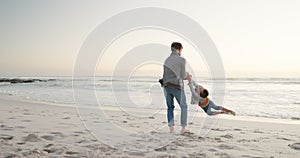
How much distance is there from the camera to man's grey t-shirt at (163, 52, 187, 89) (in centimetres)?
593

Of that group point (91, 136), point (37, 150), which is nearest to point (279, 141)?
point (91, 136)

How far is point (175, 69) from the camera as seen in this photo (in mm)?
5957

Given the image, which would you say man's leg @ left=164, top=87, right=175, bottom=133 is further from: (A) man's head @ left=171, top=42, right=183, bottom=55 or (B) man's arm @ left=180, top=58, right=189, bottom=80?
(A) man's head @ left=171, top=42, right=183, bottom=55

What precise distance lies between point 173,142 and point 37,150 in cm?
233

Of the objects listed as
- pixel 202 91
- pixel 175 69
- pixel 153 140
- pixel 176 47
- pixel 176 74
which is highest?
pixel 176 47

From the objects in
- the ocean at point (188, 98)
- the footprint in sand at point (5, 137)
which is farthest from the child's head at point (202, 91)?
the footprint in sand at point (5, 137)

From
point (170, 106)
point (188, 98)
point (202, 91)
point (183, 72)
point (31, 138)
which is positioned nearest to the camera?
point (31, 138)

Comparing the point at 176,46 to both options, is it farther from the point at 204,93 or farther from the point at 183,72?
the point at 204,93

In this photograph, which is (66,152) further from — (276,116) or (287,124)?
(276,116)

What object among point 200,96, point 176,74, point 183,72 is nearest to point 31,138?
point 176,74

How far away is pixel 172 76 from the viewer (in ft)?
19.9

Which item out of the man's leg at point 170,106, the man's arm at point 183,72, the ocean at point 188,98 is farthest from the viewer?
the ocean at point 188,98

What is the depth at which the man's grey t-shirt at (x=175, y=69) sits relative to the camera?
593 cm

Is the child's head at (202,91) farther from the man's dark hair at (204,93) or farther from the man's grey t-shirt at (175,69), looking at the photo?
the man's grey t-shirt at (175,69)
